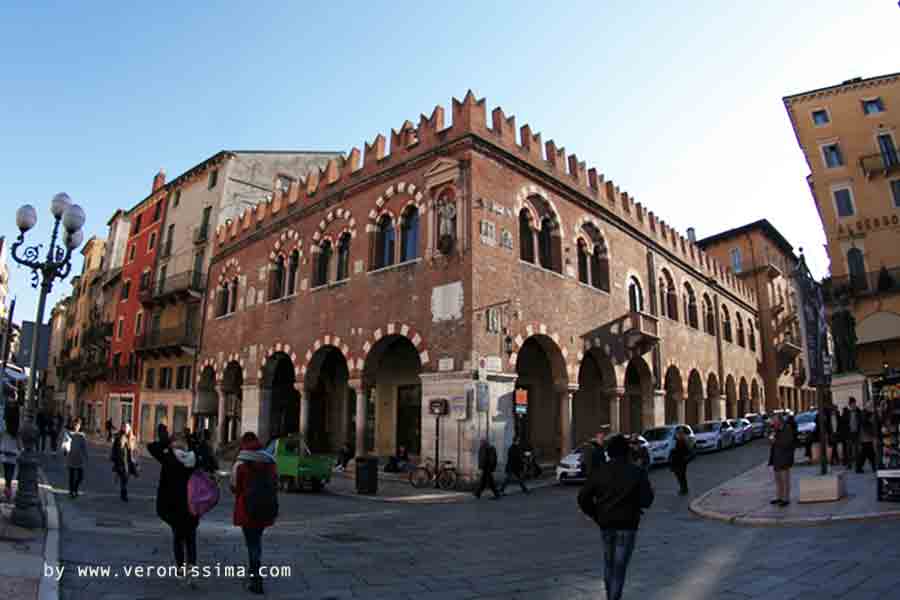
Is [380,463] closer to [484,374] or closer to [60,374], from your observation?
[484,374]

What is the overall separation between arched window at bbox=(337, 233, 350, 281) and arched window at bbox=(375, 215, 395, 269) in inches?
63.9

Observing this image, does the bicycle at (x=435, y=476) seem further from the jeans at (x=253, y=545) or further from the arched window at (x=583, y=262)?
the jeans at (x=253, y=545)

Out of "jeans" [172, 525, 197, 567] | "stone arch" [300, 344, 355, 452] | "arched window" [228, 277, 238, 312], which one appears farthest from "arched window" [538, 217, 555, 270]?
"arched window" [228, 277, 238, 312]

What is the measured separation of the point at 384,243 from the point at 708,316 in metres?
22.1

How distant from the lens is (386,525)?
→ 10.1 metres

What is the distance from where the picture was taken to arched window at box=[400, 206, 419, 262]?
18.2 m

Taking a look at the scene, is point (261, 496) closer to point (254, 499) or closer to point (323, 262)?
point (254, 499)

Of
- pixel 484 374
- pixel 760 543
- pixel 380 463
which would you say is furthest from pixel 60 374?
pixel 760 543

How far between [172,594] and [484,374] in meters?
10.8

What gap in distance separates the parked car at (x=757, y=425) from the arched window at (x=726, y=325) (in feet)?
16.1

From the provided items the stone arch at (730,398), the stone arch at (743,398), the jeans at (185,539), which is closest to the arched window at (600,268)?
the stone arch at (730,398)

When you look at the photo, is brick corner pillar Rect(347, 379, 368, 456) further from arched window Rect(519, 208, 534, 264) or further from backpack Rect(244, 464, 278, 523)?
backpack Rect(244, 464, 278, 523)

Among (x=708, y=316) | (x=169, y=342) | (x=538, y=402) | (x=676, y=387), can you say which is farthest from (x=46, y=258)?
(x=708, y=316)

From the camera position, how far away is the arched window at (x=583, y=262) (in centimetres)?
2103
